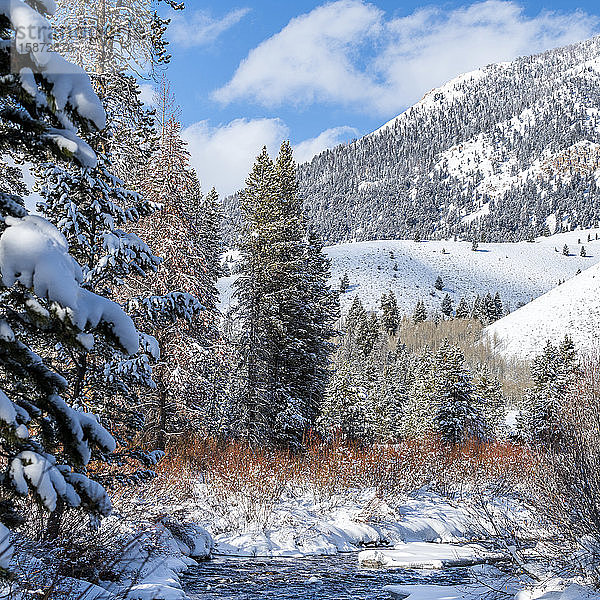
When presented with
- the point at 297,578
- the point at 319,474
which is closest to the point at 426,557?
the point at 297,578

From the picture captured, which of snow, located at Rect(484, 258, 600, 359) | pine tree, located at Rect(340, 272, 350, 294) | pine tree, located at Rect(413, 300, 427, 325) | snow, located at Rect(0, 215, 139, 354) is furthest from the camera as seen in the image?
pine tree, located at Rect(340, 272, 350, 294)

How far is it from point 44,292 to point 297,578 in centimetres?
Answer: 876

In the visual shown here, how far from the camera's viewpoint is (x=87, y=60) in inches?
341

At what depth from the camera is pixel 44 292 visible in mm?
1862

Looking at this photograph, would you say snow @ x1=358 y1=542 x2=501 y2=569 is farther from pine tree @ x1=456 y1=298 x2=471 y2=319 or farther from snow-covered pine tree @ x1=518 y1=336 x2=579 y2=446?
pine tree @ x1=456 y1=298 x2=471 y2=319

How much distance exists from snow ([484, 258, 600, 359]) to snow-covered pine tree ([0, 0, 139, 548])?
225 ft

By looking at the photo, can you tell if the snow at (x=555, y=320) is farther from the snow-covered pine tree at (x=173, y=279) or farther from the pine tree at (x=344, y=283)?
the snow-covered pine tree at (x=173, y=279)

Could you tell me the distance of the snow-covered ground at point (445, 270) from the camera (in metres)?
123

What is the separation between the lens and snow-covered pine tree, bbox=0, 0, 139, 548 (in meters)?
1.88

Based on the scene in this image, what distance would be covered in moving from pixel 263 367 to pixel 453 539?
969 centimetres

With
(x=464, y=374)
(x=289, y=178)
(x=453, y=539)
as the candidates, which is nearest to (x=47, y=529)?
(x=453, y=539)

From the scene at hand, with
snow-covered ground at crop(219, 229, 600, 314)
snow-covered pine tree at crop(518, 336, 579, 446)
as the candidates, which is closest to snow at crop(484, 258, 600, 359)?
snow-covered ground at crop(219, 229, 600, 314)

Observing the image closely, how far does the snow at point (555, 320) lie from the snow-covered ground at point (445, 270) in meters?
32.6

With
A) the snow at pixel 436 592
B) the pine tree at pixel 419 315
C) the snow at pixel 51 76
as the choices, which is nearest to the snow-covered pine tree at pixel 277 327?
the snow at pixel 436 592
